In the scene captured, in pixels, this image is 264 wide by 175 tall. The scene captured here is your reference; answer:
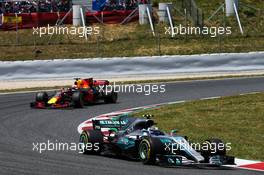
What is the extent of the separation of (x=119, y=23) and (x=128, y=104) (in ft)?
47.8

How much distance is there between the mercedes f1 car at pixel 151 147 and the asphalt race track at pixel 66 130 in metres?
0.17

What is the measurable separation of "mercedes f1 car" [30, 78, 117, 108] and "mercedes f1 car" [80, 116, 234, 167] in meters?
7.59

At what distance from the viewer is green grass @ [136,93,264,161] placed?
12773mm

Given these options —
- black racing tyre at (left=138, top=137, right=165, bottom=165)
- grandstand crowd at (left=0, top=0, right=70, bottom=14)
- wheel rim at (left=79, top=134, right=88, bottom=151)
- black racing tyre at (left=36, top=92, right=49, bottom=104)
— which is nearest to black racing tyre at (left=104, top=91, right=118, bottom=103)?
black racing tyre at (left=36, top=92, right=49, bottom=104)

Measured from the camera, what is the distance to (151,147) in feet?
34.1

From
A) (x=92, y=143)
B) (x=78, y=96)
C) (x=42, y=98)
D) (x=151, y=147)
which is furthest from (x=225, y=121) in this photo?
(x=151, y=147)

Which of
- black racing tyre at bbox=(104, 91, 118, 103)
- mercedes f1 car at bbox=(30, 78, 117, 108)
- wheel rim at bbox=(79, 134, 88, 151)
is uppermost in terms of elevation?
wheel rim at bbox=(79, 134, 88, 151)

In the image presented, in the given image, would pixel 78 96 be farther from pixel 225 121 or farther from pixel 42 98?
pixel 225 121

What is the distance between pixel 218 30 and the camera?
112 ft

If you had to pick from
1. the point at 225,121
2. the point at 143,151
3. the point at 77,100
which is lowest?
the point at 77,100

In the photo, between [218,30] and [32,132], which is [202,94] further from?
[218,30]

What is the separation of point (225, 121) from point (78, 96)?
4.90 m

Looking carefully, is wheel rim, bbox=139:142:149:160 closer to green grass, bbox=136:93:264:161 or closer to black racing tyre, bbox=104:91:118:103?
green grass, bbox=136:93:264:161

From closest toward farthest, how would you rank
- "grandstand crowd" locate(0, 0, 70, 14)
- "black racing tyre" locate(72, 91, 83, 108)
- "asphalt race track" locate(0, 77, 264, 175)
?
"asphalt race track" locate(0, 77, 264, 175)
"black racing tyre" locate(72, 91, 83, 108)
"grandstand crowd" locate(0, 0, 70, 14)
